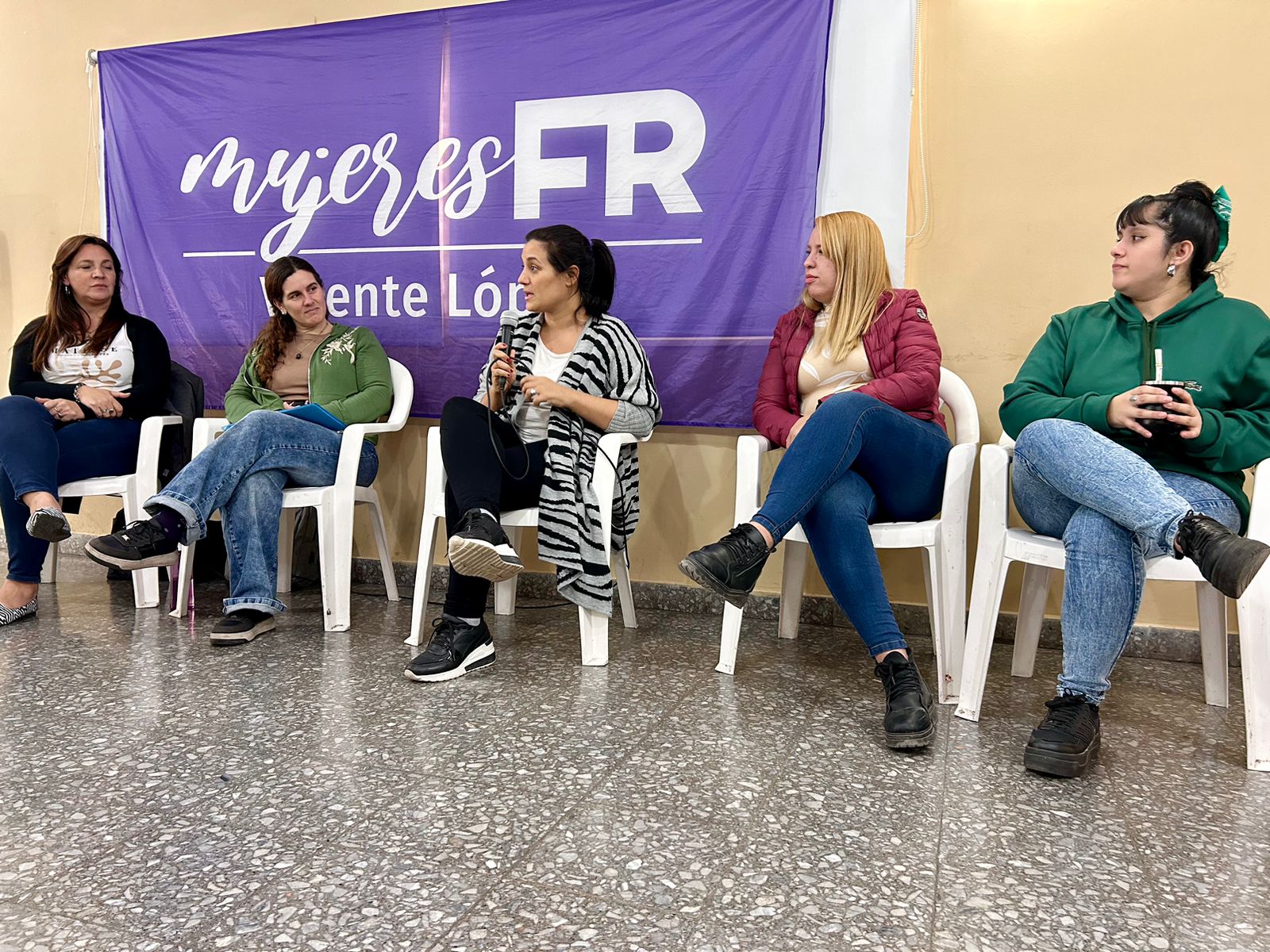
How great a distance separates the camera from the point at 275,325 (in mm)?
3092

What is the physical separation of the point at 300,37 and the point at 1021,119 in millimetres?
2377

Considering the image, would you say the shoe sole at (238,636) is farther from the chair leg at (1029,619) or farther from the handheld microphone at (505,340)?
the chair leg at (1029,619)

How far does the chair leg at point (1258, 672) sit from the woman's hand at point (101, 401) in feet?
9.63

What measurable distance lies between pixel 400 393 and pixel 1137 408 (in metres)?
2.07

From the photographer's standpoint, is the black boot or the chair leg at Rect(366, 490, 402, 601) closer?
the black boot

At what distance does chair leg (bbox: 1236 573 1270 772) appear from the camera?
5.90ft

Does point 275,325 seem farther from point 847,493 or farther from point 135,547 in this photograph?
point 847,493

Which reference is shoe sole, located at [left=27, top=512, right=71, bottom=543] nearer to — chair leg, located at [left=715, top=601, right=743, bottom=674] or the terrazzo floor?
the terrazzo floor

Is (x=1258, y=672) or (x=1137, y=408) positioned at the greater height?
(x=1137, y=408)

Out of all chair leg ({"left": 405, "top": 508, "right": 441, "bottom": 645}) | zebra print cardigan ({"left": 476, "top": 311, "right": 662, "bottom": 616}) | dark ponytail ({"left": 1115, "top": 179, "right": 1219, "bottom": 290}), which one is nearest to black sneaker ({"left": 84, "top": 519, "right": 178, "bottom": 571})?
chair leg ({"left": 405, "top": 508, "right": 441, "bottom": 645})

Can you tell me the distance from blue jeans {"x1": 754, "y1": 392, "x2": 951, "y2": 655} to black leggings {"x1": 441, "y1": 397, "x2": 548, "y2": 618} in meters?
0.68

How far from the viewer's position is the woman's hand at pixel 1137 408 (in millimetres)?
1889

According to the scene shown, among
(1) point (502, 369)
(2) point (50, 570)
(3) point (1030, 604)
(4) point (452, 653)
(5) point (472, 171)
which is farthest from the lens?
(2) point (50, 570)

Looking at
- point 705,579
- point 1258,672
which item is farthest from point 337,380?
point 1258,672
